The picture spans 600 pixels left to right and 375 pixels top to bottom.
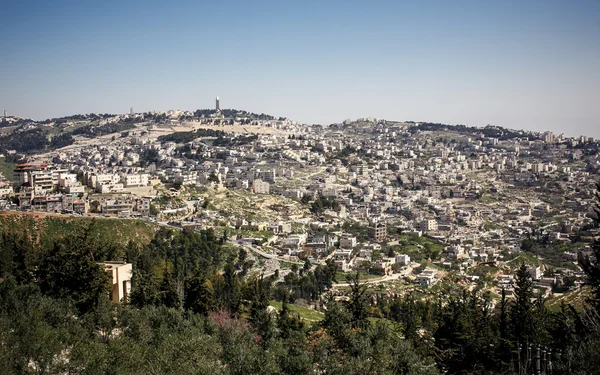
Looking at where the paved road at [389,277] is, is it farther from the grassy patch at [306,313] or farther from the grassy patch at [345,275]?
the grassy patch at [306,313]

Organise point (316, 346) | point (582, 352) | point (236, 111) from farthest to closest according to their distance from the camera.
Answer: point (236, 111), point (316, 346), point (582, 352)

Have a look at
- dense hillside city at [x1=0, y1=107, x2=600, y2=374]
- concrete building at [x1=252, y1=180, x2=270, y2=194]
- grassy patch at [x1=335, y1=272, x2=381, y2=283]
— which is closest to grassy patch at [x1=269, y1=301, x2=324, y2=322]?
dense hillside city at [x1=0, y1=107, x2=600, y2=374]

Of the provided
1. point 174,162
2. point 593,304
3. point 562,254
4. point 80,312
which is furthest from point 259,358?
point 174,162

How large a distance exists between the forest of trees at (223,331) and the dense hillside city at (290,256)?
80 millimetres

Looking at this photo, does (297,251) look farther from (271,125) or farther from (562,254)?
(271,125)

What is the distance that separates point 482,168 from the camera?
108 metres

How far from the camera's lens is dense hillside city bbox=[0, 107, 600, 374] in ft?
53.4

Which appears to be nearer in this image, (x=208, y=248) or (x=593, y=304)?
(x=593, y=304)

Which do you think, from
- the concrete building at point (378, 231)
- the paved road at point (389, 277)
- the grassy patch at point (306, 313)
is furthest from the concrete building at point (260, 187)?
the grassy patch at point (306, 313)

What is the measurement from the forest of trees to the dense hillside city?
80 mm

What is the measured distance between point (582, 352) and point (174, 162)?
76.1 meters

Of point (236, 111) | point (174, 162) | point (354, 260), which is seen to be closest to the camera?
point (354, 260)

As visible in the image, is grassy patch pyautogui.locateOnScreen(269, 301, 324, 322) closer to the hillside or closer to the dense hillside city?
the dense hillside city

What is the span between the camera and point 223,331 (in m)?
18.5
